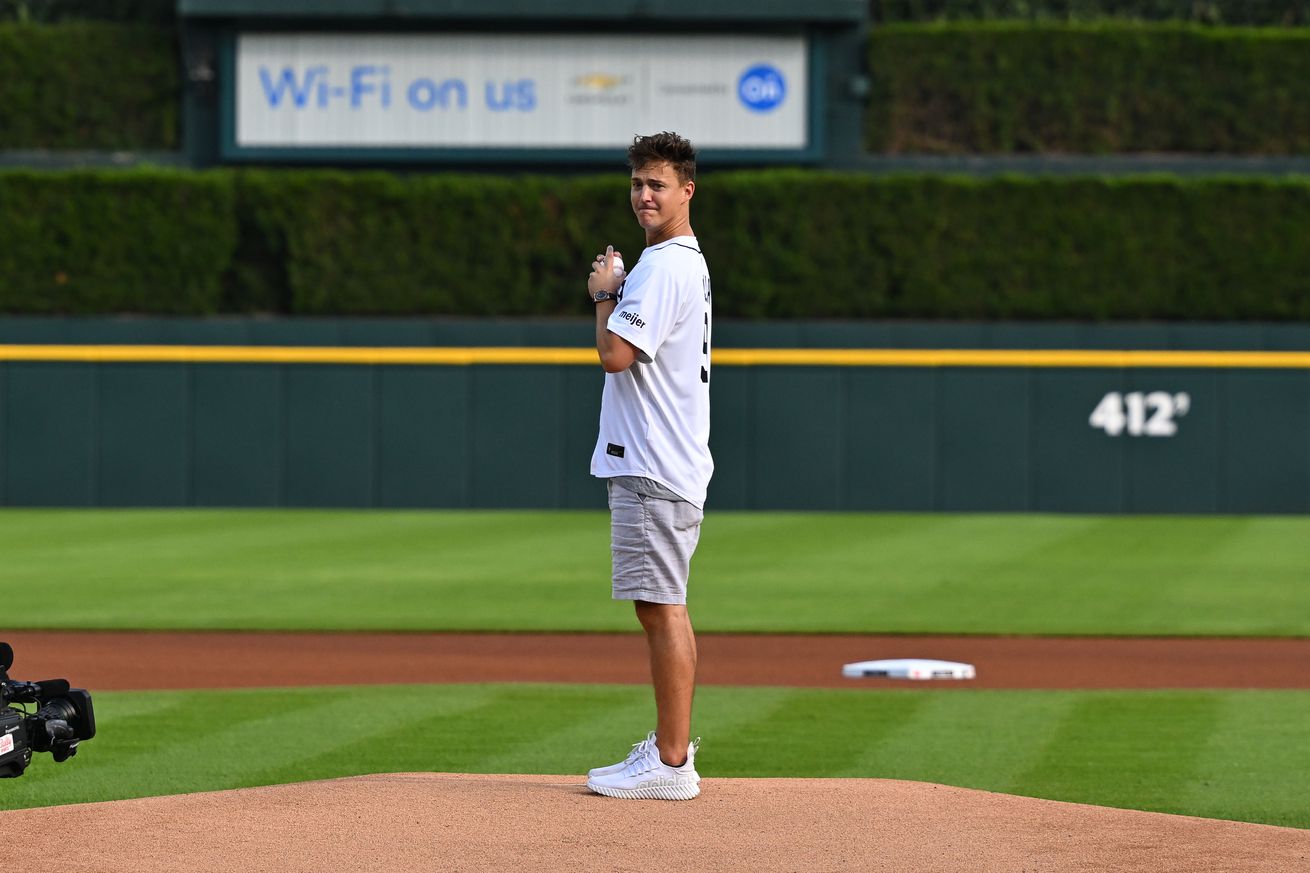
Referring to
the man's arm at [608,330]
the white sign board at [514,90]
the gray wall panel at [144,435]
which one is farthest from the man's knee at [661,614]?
the white sign board at [514,90]

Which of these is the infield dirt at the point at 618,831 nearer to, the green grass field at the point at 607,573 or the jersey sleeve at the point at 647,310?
the jersey sleeve at the point at 647,310

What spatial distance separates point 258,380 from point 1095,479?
1019 cm

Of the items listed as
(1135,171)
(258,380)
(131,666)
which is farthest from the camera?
(1135,171)

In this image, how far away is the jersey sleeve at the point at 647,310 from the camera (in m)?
6.61

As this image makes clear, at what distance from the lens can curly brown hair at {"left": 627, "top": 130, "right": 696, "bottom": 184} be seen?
→ 6781mm

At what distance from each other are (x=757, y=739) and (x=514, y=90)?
2071cm

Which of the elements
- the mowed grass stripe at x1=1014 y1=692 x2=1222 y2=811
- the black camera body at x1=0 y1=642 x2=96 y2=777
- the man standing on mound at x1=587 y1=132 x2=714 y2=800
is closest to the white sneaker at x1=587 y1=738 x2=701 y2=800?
the man standing on mound at x1=587 y1=132 x2=714 y2=800

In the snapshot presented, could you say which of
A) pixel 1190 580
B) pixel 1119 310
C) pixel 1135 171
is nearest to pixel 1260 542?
pixel 1190 580

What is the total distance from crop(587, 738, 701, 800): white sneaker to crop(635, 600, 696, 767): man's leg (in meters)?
0.03

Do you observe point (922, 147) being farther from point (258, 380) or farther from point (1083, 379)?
point (258, 380)

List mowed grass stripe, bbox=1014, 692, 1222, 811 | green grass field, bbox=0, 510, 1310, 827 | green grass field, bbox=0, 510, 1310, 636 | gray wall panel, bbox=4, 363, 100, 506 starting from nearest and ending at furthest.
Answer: mowed grass stripe, bbox=1014, 692, 1222, 811
green grass field, bbox=0, 510, 1310, 827
green grass field, bbox=0, 510, 1310, 636
gray wall panel, bbox=4, 363, 100, 506

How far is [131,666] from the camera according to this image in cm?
1161

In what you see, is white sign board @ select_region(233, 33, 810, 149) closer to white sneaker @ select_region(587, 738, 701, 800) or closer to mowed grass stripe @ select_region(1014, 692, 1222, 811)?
mowed grass stripe @ select_region(1014, 692, 1222, 811)

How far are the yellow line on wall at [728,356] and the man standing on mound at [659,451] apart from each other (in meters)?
19.2
